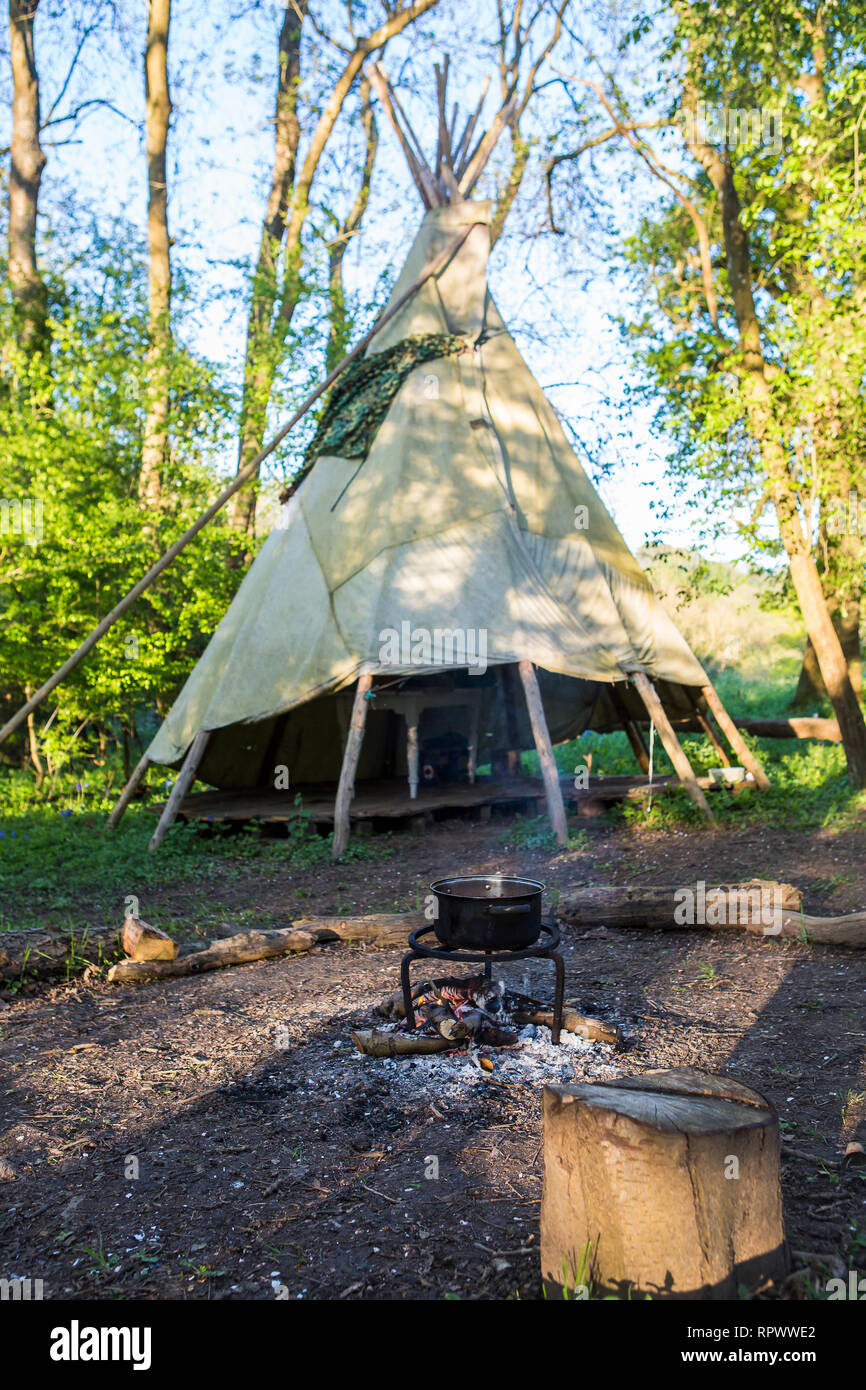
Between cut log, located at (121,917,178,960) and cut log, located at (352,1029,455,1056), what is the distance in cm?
159

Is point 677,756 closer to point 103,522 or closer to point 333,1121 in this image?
point 333,1121

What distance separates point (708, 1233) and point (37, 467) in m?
10.3

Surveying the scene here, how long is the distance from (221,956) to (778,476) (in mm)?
6582

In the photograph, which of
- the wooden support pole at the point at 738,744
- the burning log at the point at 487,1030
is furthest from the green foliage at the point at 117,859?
the wooden support pole at the point at 738,744

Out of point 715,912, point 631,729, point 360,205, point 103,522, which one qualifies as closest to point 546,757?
point 715,912

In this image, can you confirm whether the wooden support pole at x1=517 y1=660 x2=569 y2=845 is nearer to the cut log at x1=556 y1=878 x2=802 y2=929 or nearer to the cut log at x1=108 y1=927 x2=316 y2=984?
the cut log at x1=556 y1=878 x2=802 y2=929

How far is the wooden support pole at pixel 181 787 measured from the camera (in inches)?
327

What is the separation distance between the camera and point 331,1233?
245 centimetres

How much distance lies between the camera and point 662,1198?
2.02 meters

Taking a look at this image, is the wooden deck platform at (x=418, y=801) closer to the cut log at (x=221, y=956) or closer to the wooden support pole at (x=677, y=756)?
the wooden support pole at (x=677, y=756)

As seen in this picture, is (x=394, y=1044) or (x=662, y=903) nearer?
(x=394, y=1044)

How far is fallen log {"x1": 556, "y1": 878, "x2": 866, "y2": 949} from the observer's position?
16.4 feet

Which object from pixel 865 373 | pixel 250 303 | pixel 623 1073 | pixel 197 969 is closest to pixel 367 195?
pixel 250 303

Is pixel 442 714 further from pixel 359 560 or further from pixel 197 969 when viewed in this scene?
pixel 197 969
